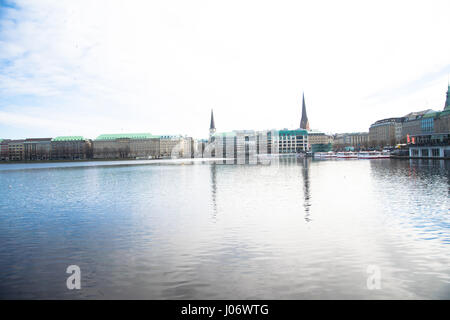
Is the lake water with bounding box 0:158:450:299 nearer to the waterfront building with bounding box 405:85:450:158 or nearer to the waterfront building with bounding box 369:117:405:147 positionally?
the waterfront building with bounding box 405:85:450:158

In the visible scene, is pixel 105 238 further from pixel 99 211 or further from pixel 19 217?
pixel 19 217

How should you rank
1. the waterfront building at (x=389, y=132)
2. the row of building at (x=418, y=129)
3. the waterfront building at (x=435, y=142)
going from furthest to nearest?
the waterfront building at (x=389, y=132)
the row of building at (x=418, y=129)
the waterfront building at (x=435, y=142)

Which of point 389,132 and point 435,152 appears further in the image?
point 389,132

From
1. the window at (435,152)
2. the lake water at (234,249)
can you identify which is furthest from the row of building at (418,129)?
the lake water at (234,249)

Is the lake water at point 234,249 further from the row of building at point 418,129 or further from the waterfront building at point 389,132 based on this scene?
the waterfront building at point 389,132

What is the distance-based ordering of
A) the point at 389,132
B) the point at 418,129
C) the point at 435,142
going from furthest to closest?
the point at 389,132 < the point at 418,129 < the point at 435,142

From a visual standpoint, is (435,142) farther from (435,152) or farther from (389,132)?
(389,132)

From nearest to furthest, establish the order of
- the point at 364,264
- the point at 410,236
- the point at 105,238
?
the point at 364,264 < the point at 410,236 < the point at 105,238

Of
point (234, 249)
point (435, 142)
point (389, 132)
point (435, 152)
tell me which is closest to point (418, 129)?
point (389, 132)

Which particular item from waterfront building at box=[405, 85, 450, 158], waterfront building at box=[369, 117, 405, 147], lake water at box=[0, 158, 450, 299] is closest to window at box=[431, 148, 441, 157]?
waterfront building at box=[405, 85, 450, 158]

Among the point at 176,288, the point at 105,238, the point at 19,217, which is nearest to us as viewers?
Answer: the point at 176,288
